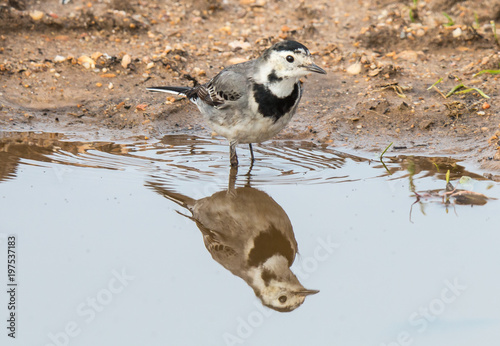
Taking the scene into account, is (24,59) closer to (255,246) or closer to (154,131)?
(154,131)

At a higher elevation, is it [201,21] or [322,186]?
[201,21]

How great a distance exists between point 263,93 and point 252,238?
1608 millimetres

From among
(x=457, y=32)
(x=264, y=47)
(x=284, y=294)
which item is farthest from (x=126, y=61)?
(x=284, y=294)

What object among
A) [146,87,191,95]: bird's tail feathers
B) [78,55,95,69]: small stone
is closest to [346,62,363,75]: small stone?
[146,87,191,95]: bird's tail feathers

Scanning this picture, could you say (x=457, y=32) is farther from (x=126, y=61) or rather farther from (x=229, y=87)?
(x=126, y=61)

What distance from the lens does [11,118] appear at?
27.2ft

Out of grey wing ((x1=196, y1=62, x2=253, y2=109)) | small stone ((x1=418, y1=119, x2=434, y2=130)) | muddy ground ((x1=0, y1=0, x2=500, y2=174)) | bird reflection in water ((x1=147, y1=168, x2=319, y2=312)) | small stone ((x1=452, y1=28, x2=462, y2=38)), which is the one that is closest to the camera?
bird reflection in water ((x1=147, y1=168, x2=319, y2=312))

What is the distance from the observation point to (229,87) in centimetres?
700

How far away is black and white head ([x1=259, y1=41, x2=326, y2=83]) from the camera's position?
665cm

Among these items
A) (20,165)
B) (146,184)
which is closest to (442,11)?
(146,184)

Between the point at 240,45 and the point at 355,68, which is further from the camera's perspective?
the point at 240,45

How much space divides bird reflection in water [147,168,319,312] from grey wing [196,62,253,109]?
75 centimetres

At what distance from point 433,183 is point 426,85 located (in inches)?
91.3

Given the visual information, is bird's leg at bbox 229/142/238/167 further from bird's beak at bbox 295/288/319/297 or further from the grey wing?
bird's beak at bbox 295/288/319/297
